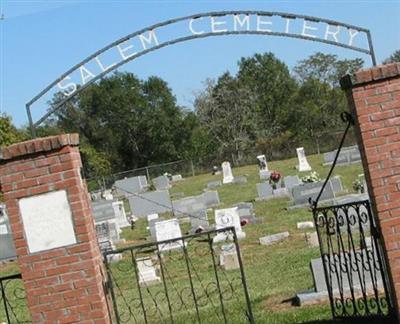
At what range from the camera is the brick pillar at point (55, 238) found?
6180mm

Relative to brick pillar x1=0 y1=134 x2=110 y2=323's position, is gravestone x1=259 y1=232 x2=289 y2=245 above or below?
below

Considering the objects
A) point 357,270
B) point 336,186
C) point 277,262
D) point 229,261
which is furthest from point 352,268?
point 336,186

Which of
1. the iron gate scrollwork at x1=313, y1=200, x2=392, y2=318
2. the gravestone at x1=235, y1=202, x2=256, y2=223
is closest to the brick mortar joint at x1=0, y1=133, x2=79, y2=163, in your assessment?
the iron gate scrollwork at x1=313, y1=200, x2=392, y2=318

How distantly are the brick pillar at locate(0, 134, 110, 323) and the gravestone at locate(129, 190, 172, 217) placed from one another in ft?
65.3

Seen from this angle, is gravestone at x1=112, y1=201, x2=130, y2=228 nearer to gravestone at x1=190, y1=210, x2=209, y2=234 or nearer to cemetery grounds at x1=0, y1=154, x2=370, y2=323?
cemetery grounds at x1=0, y1=154, x2=370, y2=323

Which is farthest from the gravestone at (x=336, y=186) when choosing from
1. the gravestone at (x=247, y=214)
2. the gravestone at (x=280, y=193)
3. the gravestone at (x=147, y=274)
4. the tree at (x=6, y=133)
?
the tree at (x=6, y=133)

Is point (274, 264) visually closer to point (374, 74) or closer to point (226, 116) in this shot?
point (374, 74)

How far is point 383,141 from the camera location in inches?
245

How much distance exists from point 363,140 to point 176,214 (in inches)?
746

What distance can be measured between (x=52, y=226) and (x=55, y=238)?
11cm

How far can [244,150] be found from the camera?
6184cm

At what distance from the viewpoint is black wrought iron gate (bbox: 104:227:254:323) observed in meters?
9.07

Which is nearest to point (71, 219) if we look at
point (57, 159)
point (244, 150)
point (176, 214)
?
point (57, 159)

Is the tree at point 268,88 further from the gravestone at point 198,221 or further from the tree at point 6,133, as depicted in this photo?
the gravestone at point 198,221
